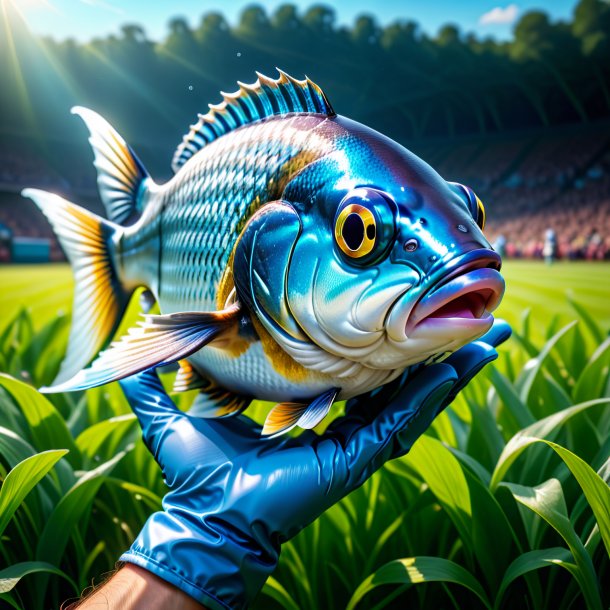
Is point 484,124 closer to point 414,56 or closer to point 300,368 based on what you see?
point 414,56

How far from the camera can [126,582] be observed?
79cm

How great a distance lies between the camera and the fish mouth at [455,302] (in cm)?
62

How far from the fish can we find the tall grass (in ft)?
1.13

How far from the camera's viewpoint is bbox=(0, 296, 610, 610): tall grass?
101 cm

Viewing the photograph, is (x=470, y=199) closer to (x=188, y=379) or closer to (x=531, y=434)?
(x=188, y=379)

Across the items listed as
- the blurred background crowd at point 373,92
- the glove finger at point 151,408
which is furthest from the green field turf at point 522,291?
the blurred background crowd at point 373,92

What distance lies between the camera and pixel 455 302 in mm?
673

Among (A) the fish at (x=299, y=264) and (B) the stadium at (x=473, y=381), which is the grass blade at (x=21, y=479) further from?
(A) the fish at (x=299, y=264)

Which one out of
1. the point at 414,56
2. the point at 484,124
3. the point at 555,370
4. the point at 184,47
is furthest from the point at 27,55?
the point at 555,370

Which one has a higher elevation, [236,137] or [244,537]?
[236,137]

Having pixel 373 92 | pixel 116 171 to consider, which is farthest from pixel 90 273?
pixel 373 92

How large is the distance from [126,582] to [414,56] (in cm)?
1766

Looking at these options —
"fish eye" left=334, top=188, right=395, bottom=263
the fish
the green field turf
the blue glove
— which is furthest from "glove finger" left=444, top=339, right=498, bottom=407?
the green field turf

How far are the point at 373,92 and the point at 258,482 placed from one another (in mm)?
17632
